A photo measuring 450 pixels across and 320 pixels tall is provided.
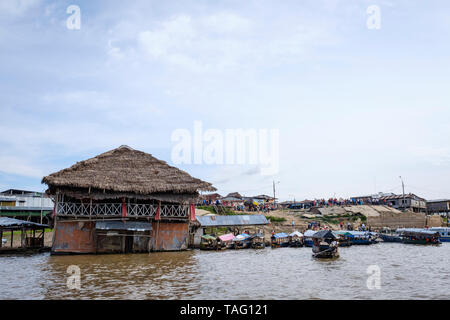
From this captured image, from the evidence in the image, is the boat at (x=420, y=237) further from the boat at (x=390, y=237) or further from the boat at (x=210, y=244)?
the boat at (x=210, y=244)

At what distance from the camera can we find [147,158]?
98.5 feet

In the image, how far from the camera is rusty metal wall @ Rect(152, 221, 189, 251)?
27844mm

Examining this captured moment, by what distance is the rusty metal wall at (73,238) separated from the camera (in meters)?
25.5

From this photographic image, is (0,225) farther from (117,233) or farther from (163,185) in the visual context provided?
(163,185)

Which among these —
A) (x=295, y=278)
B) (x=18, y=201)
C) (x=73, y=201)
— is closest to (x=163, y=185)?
(x=73, y=201)

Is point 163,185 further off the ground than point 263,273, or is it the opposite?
point 163,185

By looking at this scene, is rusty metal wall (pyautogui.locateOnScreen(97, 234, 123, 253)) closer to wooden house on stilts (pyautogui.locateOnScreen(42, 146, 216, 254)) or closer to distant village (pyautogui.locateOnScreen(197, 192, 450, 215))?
wooden house on stilts (pyautogui.locateOnScreen(42, 146, 216, 254))

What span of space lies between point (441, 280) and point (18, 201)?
152 feet

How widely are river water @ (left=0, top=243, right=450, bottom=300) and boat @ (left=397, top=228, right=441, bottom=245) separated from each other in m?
14.2

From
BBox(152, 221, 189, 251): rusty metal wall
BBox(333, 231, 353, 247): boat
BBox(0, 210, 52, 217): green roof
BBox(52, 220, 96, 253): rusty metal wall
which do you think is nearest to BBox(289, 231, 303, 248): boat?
BBox(333, 231, 353, 247): boat

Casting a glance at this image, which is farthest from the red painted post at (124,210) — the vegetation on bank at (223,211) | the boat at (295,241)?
the vegetation on bank at (223,211)

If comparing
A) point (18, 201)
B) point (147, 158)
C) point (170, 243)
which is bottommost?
point (170, 243)

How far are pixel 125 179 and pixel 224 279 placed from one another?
1434 centimetres
